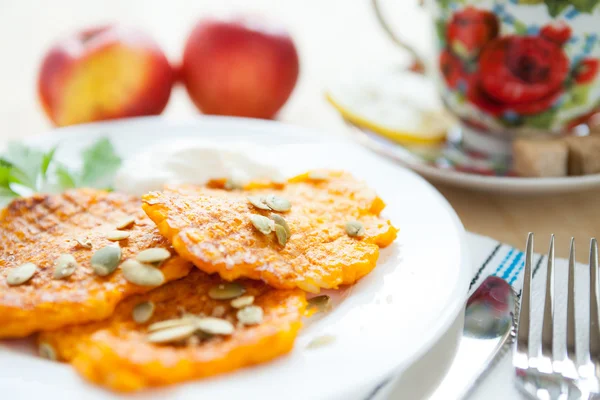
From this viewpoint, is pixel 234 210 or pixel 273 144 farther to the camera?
pixel 273 144

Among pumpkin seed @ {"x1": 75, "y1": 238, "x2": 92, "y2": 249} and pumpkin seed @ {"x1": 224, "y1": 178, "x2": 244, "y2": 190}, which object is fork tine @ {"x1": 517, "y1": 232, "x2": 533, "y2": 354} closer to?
pumpkin seed @ {"x1": 224, "y1": 178, "x2": 244, "y2": 190}

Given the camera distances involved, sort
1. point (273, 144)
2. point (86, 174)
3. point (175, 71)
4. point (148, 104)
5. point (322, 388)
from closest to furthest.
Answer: point (322, 388) < point (86, 174) < point (273, 144) < point (148, 104) < point (175, 71)

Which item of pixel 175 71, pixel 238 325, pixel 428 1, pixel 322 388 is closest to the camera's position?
pixel 322 388

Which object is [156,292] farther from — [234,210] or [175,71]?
[175,71]

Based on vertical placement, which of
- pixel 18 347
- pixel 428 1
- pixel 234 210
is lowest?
pixel 18 347

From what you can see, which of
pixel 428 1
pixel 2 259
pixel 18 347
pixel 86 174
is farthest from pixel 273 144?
pixel 18 347

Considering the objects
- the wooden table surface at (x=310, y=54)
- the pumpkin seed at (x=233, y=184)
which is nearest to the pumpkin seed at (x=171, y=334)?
the pumpkin seed at (x=233, y=184)

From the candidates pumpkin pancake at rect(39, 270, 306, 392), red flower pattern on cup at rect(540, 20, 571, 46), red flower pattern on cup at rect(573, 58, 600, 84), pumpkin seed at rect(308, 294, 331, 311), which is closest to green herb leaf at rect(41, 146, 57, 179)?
pumpkin pancake at rect(39, 270, 306, 392)

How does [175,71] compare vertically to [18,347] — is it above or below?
above
